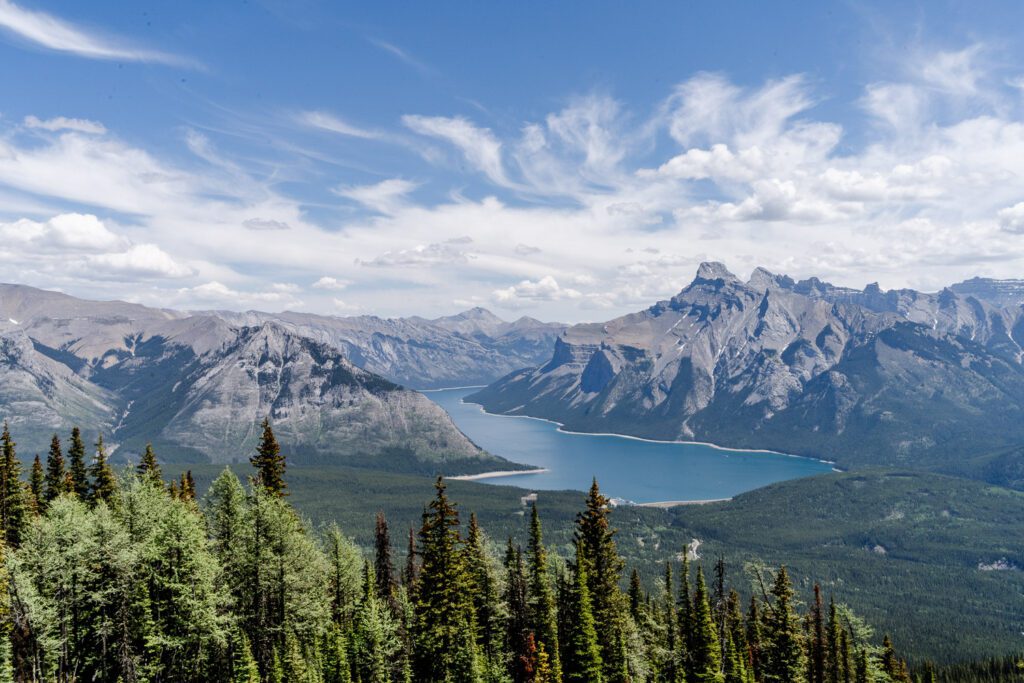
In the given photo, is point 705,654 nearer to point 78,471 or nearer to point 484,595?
point 484,595

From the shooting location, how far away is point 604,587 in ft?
204

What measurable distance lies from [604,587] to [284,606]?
88.1ft

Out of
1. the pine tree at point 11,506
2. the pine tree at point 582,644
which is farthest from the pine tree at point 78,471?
the pine tree at point 582,644

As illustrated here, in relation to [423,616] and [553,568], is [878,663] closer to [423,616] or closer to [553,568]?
[553,568]

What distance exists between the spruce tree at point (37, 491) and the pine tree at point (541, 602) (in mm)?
46200

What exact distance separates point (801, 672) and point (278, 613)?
5146cm

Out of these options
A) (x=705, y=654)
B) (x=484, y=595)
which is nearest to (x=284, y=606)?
(x=484, y=595)

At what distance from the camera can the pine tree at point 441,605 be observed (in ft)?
190

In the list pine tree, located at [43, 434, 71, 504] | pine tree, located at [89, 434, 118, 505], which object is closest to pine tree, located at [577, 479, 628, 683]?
pine tree, located at [89, 434, 118, 505]

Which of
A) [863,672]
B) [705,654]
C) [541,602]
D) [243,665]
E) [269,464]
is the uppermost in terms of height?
[269,464]

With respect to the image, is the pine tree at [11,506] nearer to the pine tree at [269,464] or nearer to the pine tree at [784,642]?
the pine tree at [269,464]

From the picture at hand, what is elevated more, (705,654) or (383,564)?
(383,564)

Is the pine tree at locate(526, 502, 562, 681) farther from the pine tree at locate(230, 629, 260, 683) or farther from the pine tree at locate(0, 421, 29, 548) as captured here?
the pine tree at locate(0, 421, 29, 548)

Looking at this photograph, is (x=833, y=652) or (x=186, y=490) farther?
(x=833, y=652)
